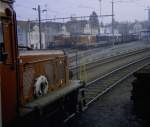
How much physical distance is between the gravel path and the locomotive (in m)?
0.59

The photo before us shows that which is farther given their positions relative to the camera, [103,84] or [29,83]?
[103,84]

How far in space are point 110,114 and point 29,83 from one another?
4626mm

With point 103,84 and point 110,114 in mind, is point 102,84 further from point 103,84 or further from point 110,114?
point 110,114

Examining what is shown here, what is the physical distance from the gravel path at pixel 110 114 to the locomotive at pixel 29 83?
594 millimetres

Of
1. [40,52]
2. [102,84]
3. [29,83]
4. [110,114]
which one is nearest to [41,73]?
[40,52]

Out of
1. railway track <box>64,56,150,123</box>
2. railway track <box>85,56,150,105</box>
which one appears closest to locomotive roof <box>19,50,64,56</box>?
railway track <box>64,56,150,123</box>

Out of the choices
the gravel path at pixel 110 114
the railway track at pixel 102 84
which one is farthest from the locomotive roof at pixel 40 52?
the gravel path at pixel 110 114

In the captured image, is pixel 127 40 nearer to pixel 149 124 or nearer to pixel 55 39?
pixel 55 39

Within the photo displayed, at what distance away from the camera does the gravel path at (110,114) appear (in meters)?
10.5

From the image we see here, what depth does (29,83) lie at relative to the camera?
306 inches

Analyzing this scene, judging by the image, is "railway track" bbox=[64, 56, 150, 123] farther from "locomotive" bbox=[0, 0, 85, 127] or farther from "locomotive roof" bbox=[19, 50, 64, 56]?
"locomotive roof" bbox=[19, 50, 64, 56]

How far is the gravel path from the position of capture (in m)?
10.5

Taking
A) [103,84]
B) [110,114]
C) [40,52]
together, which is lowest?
[110,114]

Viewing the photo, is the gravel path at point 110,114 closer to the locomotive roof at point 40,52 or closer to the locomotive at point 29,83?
the locomotive at point 29,83
